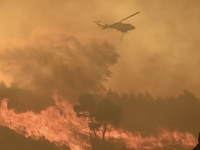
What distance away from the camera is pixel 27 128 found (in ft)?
143

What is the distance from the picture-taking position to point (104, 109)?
42531 millimetres

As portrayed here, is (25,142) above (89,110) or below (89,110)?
below

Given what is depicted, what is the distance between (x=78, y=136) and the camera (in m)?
44.5

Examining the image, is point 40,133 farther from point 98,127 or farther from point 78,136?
point 98,127

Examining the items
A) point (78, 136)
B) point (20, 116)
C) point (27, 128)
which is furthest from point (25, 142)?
point (78, 136)

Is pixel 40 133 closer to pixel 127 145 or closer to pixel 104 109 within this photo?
pixel 104 109

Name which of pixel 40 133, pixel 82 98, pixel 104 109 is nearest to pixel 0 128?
pixel 40 133

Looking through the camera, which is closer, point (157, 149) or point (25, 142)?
point (25, 142)

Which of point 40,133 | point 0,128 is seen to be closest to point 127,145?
point 40,133

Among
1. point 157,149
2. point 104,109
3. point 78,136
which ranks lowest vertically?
point 157,149

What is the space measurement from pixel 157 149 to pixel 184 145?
518 cm

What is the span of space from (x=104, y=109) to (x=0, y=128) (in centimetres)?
1985

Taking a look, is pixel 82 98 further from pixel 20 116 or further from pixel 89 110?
pixel 20 116

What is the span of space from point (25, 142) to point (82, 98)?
13303 mm
